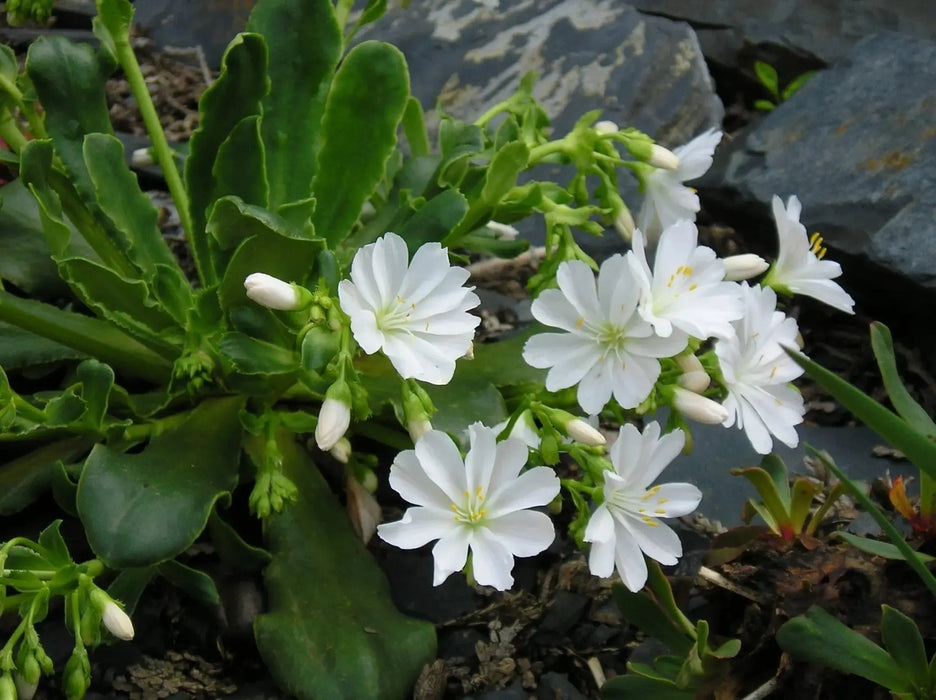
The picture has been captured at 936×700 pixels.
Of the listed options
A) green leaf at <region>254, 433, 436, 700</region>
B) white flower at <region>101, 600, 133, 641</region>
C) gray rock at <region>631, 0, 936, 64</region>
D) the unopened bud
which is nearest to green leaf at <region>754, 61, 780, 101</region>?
gray rock at <region>631, 0, 936, 64</region>

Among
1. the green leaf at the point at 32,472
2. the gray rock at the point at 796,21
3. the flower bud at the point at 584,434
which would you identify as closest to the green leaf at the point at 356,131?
the green leaf at the point at 32,472

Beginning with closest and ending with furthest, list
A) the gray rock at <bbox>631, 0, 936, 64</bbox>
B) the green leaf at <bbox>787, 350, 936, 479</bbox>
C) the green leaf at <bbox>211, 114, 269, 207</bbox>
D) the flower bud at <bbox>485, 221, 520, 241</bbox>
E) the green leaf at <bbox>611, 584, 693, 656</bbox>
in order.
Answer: the green leaf at <bbox>787, 350, 936, 479</bbox>
the green leaf at <bbox>611, 584, 693, 656</bbox>
the green leaf at <bbox>211, 114, 269, 207</bbox>
the flower bud at <bbox>485, 221, 520, 241</bbox>
the gray rock at <bbox>631, 0, 936, 64</bbox>

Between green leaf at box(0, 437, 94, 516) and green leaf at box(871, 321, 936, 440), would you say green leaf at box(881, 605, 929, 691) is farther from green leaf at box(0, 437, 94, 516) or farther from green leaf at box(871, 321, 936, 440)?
green leaf at box(0, 437, 94, 516)

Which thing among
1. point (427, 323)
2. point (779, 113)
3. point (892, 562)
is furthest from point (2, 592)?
point (779, 113)

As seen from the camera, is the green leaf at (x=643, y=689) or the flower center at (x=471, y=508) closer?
the flower center at (x=471, y=508)

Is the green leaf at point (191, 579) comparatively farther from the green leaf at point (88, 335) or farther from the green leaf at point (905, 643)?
the green leaf at point (905, 643)

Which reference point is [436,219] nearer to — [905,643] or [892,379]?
[892,379]
